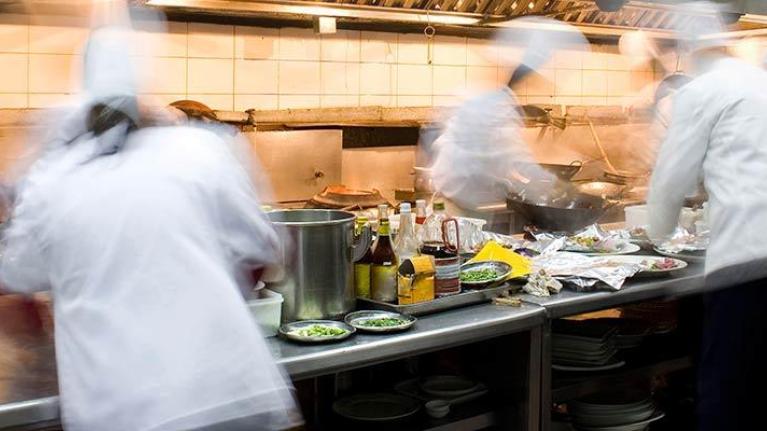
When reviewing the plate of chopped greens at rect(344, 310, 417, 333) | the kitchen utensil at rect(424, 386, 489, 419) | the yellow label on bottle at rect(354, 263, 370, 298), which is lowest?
the kitchen utensil at rect(424, 386, 489, 419)

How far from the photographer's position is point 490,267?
262cm

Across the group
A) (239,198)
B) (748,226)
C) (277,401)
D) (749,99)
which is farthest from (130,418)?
(749,99)

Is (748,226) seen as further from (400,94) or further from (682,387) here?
(400,94)

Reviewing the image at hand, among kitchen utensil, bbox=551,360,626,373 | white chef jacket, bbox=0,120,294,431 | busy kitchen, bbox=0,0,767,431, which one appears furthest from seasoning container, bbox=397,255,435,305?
kitchen utensil, bbox=551,360,626,373

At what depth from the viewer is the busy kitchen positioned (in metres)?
1.61

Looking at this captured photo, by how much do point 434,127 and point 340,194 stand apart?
49.2 inches

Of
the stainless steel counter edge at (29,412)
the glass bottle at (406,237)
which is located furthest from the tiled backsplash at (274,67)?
the stainless steel counter edge at (29,412)

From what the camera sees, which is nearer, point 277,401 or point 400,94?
point 277,401

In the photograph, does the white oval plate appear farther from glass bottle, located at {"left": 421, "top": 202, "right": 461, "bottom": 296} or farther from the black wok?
the black wok

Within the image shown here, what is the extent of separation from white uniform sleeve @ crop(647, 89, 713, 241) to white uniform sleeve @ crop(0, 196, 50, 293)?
224cm

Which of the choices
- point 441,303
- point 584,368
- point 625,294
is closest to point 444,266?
point 441,303

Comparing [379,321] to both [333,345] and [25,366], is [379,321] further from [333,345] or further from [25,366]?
[25,366]

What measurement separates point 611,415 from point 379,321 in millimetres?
1305

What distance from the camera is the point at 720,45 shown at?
3.14 meters
